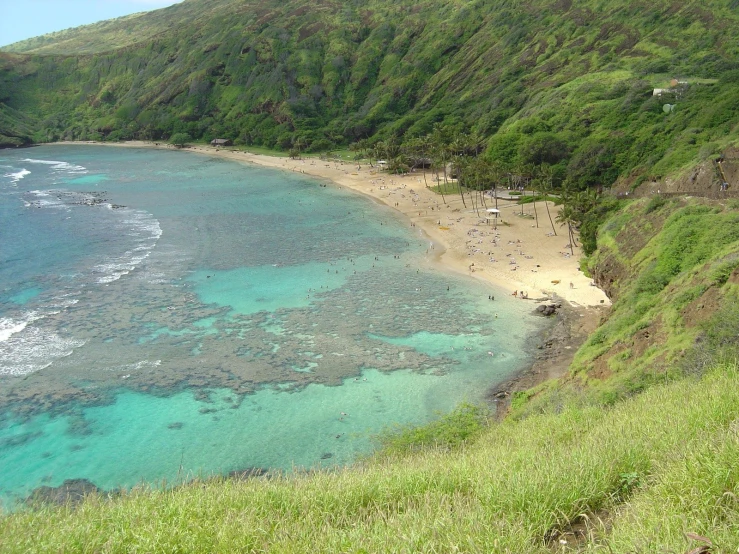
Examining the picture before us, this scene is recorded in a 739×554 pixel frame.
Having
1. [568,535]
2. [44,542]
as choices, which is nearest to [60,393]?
[44,542]

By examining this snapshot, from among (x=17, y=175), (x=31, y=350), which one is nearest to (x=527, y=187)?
(x=31, y=350)

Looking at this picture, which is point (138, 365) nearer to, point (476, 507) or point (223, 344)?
point (223, 344)

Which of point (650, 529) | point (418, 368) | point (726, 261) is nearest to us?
point (650, 529)

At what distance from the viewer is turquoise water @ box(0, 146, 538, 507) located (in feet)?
97.7

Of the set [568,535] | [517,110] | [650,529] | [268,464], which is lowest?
[268,464]

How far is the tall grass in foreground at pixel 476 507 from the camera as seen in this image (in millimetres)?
7828

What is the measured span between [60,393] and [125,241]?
3765 cm

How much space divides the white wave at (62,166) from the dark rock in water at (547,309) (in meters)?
111

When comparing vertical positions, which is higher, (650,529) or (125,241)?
(650,529)

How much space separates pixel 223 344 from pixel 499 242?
3407cm

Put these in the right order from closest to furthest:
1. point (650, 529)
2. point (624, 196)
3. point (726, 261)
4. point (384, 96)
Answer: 1. point (650, 529)
2. point (726, 261)
3. point (624, 196)
4. point (384, 96)

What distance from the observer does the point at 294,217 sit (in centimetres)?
7962

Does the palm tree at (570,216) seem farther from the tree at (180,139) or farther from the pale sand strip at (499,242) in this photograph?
the tree at (180,139)

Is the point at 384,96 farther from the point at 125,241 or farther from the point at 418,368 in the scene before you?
the point at 418,368
